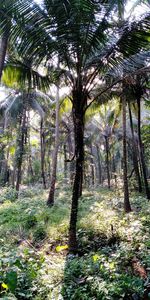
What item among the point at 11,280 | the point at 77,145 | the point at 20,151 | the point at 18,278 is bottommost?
the point at 18,278

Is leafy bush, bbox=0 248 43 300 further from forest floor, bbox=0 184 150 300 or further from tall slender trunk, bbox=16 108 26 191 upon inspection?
tall slender trunk, bbox=16 108 26 191

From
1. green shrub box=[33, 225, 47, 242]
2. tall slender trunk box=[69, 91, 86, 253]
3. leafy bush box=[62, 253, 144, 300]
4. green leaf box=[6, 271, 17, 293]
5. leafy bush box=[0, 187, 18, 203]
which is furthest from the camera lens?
leafy bush box=[0, 187, 18, 203]

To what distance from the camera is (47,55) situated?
603 centimetres

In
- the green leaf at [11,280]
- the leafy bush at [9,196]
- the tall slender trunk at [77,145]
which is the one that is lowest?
the green leaf at [11,280]

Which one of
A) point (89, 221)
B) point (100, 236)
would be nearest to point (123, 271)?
point (100, 236)

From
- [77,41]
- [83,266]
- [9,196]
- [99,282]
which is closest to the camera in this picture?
[99,282]

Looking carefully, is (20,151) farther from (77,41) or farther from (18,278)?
(18,278)

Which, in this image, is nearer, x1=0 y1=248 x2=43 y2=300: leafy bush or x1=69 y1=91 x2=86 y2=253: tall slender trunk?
x1=0 y1=248 x2=43 y2=300: leafy bush

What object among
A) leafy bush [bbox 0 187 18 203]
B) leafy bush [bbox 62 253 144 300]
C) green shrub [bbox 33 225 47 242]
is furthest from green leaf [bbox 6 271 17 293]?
leafy bush [bbox 0 187 18 203]

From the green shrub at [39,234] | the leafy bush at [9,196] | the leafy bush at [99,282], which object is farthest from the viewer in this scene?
the leafy bush at [9,196]

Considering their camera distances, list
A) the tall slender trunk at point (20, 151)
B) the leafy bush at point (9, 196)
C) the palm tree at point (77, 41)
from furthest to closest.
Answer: the tall slender trunk at point (20, 151) → the leafy bush at point (9, 196) → the palm tree at point (77, 41)

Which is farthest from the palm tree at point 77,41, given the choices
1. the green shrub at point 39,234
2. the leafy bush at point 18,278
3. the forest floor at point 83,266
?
the leafy bush at point 18,278

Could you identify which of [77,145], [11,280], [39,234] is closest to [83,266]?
[11,280]

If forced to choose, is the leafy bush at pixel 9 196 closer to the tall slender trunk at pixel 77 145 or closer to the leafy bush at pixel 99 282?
the tall slender trunk at pixel 77 145
